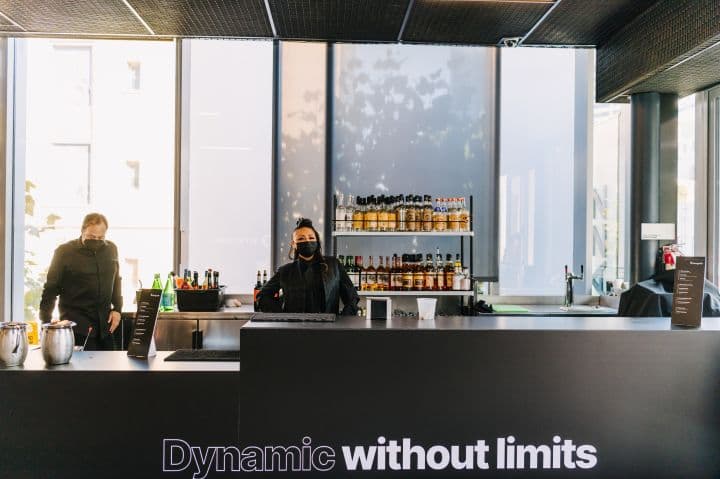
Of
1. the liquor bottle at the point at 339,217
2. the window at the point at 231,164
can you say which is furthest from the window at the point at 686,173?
the window at the point at 231,164

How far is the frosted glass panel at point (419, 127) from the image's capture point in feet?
17.2

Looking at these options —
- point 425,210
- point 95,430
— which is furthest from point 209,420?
point 425,210

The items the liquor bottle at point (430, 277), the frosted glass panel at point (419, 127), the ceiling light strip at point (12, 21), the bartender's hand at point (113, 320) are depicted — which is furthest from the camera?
the frosted glass panel at point (419, 127)

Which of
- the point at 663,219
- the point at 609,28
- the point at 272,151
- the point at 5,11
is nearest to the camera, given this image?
the point at 5,11

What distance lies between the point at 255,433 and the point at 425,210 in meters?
2.67

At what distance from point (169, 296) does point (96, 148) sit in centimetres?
153

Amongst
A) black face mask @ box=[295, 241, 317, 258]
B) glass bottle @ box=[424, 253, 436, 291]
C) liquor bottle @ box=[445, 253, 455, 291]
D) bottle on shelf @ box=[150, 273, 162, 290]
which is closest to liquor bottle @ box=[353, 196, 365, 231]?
glass bottle @ box=[424, 253, 436, 291]

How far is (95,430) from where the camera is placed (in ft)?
8.05

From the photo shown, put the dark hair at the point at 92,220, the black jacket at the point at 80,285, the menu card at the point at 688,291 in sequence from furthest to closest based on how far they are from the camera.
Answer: the dark hair at the point at 92,220 → the black jacket at the point at 80,285 → the menu card at the point at 688,291

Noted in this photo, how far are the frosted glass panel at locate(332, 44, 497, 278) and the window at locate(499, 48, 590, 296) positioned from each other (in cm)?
15

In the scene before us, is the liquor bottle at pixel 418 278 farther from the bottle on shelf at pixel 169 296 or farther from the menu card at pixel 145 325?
the menu card at pixel 145 325

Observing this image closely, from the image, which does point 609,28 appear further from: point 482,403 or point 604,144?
point 482,403

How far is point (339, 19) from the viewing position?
3445 millimetres

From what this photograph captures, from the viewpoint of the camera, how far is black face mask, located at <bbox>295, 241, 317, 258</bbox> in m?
3.70
